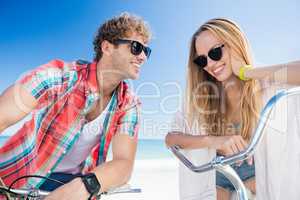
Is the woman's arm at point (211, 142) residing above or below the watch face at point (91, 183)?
above

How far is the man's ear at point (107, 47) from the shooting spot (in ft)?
8.21

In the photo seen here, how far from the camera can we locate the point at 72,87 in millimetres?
1964

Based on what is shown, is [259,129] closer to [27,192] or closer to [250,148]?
[250,148]

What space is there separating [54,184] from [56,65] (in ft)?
2.18

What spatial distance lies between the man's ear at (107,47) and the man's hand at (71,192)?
1353mm

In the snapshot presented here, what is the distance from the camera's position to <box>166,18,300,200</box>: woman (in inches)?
56.1

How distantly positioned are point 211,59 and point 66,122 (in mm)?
895

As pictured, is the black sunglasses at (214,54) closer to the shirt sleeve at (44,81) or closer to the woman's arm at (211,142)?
the woman's arm at (211,142)

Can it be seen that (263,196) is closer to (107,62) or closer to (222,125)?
(222,125)

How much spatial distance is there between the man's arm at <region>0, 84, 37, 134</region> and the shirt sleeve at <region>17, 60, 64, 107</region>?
0.03m

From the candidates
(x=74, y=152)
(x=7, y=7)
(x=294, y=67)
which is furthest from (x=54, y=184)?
(x=7, y=7)

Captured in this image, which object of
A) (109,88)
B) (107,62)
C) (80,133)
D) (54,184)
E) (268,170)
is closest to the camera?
(268,170)

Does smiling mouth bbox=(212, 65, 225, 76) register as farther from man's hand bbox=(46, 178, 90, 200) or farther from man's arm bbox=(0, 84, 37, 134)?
man's arm bbox=(0, 84, 37, 134)

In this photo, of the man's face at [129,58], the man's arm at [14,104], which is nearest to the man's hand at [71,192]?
the man's arm at [14,104]
